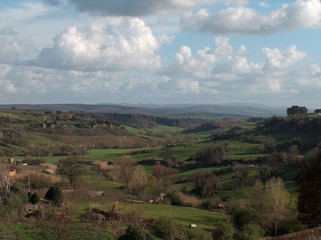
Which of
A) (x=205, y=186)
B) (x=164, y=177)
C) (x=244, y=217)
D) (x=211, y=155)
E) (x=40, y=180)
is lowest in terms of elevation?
(x=164, y=177)

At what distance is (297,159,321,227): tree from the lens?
131 ft

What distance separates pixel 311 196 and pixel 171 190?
3574 centimetres

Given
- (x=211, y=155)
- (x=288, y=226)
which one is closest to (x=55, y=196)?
(x=288, y=226)

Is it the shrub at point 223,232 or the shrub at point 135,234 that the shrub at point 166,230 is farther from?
the shrub at point 135,234

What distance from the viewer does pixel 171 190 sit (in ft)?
243

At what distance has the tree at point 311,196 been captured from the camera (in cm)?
4003

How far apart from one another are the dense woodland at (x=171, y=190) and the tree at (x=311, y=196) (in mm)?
87

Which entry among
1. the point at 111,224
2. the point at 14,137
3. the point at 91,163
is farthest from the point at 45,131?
the point at 111,224

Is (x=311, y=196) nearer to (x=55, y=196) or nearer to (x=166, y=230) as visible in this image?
(x=166, y=230)

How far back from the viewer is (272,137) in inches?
5576

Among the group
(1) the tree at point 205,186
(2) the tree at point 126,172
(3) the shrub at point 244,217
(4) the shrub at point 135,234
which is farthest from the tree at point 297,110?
(4) the shrub at point 135,234

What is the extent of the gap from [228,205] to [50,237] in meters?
33.9

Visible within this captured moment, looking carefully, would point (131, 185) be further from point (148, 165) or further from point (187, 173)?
point (148, 165)

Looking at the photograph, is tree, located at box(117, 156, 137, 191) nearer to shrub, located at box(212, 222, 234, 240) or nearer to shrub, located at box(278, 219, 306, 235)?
shrub, located at box(278, 219, 306, 235)
